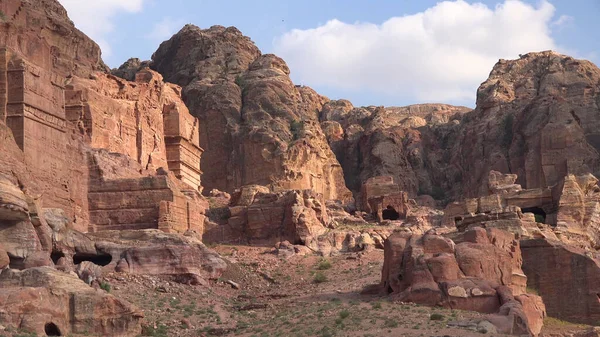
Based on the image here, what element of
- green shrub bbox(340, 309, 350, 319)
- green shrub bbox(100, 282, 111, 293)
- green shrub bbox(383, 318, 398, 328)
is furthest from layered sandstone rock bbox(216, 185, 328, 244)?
green shrub bbox(383, 318, 398, 328)

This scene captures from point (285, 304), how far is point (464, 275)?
7.66 metres

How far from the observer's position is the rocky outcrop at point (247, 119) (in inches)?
3290

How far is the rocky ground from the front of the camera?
143 ft

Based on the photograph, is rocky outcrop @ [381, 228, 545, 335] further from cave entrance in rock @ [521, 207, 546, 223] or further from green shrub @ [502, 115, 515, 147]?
green shrub @ [502, 115, 515, 147]

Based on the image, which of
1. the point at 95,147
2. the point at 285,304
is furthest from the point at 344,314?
the point at 95,147

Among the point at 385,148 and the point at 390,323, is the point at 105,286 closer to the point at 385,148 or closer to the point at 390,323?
the point at 390,323

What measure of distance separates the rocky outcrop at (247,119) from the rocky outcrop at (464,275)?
1243 inches

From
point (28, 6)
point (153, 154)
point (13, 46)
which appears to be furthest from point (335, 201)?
point (13, 46)

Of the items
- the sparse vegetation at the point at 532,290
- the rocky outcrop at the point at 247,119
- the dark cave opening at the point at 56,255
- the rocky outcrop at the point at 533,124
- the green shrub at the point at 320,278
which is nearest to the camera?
the dark cave opening at the point at 56,255

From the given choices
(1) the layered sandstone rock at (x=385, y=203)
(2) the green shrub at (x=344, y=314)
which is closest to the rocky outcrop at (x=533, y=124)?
(1) the layered sandstone rock at (x=385, y=203)

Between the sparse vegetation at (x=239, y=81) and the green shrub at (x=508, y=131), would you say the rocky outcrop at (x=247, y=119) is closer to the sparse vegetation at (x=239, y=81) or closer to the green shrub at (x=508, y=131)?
the sparse vegetation at (x=239, y=81)

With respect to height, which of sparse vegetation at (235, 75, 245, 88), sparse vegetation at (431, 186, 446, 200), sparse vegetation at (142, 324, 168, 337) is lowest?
sparse vegetation at (142, 324, 168, 337)

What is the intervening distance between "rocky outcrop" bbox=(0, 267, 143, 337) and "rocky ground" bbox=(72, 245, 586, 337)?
6.81 feet

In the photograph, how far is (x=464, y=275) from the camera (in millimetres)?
47562
